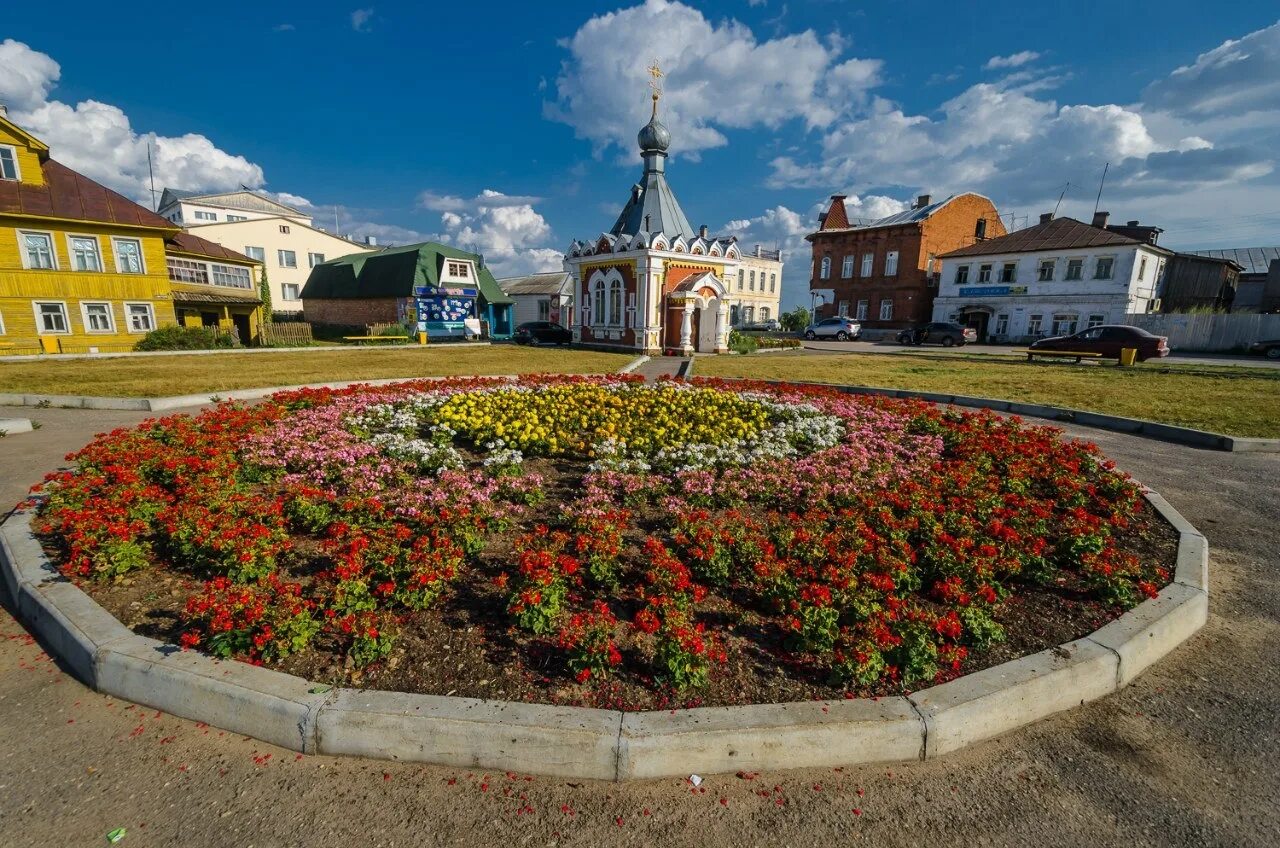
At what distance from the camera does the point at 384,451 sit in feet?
23.6

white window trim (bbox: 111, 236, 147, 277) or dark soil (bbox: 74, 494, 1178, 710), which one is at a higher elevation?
white window trim (bbox: 111, 236, 147, 277)

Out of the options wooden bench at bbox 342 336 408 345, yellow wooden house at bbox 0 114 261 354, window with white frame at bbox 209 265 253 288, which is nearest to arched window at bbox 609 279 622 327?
wooden bench at bbox 342 336 408 345

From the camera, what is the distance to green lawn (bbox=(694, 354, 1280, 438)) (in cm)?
1181

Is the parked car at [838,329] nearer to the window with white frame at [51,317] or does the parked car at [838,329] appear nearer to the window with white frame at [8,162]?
the window with white frame at [51,317]

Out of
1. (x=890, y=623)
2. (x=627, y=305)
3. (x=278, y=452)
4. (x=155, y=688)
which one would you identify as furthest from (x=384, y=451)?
(x=627, y=305)

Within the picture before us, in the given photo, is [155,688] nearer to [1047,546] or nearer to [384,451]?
[384,451]

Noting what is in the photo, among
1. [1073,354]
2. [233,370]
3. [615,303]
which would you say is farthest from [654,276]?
[1073,354]

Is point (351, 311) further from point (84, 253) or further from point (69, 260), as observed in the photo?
point (69, 260)

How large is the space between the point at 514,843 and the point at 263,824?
115 centimetres

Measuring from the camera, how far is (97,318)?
1058 inches

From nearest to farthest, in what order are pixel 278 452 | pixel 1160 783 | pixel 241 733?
pixel 1160 783
pixel 241 733
pixel 278 452

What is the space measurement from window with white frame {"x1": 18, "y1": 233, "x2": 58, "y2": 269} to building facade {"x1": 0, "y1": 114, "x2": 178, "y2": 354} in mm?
33

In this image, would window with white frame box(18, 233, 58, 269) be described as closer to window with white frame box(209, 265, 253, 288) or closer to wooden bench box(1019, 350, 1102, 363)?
window with white frame box(209, 265, 253, 288)

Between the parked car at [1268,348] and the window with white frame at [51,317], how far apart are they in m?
60.1
